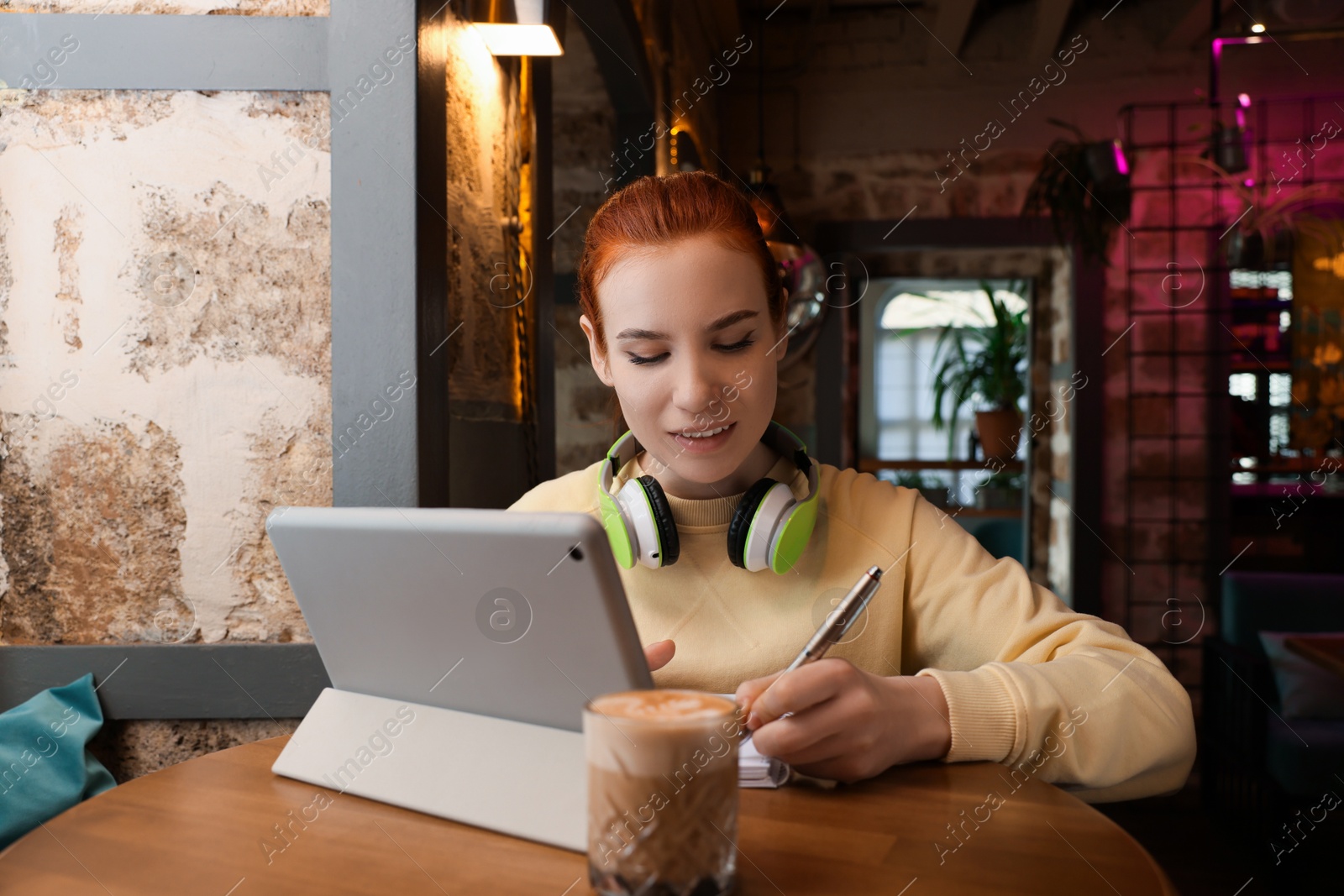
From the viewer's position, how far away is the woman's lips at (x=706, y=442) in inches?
48.4

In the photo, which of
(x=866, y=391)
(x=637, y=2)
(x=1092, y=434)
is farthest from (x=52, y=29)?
(x=866, y=391)

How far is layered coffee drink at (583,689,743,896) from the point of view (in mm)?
578

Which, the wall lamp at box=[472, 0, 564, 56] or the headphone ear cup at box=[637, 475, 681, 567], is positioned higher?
the wall lamp at box=[472, 0, 564, 56]

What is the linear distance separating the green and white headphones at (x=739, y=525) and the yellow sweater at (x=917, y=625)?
0.06 meters

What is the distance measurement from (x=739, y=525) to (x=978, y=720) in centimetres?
39

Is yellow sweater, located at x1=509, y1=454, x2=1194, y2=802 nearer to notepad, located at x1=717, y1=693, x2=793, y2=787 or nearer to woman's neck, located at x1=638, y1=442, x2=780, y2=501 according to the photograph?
woman's neck, located at x1=638, y1=442, x2=780, y2=501

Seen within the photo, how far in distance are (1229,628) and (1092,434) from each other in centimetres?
142

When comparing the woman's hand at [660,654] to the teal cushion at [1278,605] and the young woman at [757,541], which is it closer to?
the young woman at [757,541]

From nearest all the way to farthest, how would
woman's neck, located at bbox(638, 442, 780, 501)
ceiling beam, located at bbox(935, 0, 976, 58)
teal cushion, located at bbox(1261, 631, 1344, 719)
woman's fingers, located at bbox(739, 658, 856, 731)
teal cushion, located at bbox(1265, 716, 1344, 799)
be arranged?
woman's fingers, located at bbox(739, 658, 856, 731)
woman's neck, located at bbox(638, 442, 780, 501)
teal cushion, located at bbox(1265, 716, 1344, 799)
teal cushion, located at bbox(1261, 631, 1344, 719)
ceiling beam, located at bbox(935, 0, 976, 58)

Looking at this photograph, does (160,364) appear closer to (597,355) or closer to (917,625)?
(597,355)

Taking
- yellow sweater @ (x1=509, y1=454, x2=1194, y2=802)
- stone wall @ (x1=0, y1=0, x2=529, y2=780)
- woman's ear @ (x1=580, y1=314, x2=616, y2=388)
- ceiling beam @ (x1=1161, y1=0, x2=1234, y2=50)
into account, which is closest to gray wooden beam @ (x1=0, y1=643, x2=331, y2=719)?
stone wall @ (x1=0, y1=0, x2=529, y2=780)

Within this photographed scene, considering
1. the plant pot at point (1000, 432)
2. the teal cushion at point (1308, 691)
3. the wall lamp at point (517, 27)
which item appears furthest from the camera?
the plant pot at point (1000, 432)

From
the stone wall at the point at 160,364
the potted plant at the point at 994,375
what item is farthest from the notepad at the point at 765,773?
the potted plant at the point at 994,375

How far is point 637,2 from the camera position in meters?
3.08
